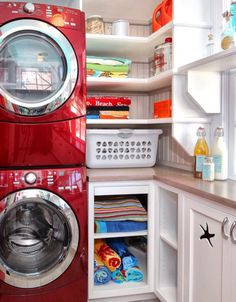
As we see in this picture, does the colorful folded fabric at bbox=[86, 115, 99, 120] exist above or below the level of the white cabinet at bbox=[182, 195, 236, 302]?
above

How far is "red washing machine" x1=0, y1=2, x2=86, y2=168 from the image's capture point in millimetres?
1913

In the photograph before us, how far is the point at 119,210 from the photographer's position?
225 centimetres

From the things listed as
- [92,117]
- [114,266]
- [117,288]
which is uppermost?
[92,117]

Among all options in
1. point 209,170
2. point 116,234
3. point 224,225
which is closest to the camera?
point 224,225

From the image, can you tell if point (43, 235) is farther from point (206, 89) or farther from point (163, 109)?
point (206, 89)

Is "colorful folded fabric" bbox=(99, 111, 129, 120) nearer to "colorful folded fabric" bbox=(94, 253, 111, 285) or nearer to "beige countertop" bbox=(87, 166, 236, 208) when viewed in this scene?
"beige countertop" bbox=(87, 166, 236, 208)

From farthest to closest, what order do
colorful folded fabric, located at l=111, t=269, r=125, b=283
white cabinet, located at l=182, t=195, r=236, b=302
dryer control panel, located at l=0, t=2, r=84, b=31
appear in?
colorful folded fabric, located at l=111, t=269, r=125, b=283, dryer control panel, located at l=0, t=2, r=84, b=31, white cabinet, located at l=182, t=195, r=236, b=302

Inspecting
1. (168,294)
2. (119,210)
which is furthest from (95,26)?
(168,294)

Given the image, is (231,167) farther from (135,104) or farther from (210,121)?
(135,104)

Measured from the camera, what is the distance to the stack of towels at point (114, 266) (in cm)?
224

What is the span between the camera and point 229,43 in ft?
5.89

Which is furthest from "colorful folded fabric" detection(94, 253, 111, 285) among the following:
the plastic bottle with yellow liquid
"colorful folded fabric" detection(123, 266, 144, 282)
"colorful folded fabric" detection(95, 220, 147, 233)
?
the plastic bottle with yellow liquid

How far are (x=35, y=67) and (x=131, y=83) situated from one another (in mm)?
798

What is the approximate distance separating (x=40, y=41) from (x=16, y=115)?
0.44 m
